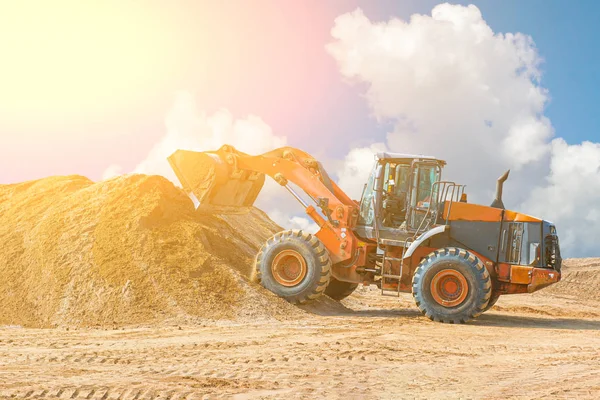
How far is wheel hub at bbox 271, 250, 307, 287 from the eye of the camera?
50.0 feet

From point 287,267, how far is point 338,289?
2313 millimetres

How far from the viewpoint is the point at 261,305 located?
1445cm

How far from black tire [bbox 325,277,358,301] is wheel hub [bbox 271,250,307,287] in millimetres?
2051

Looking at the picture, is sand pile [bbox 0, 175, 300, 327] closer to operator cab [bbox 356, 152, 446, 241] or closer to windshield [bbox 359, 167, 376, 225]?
windshield [bbox 359, 167, 376, 225]

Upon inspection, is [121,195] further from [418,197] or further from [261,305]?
[418,197]

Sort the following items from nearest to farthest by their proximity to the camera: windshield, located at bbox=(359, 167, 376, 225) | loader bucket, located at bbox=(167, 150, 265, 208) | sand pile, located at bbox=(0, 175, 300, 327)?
Result: 1. sand pile, located at bbox=(0, 175, 300, 327)
2. windshield, located at bbox=(359, 167, 376, 225)
3. loader bucket, located at bbox=(167, 150, 265, 208)

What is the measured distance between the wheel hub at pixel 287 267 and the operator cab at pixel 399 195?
1.62m

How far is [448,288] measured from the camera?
14312 millimetres

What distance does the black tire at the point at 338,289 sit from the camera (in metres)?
17.2

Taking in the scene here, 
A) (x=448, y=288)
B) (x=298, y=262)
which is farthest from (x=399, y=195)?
(x=298, y=262)

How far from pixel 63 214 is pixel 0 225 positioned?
203 centimetres

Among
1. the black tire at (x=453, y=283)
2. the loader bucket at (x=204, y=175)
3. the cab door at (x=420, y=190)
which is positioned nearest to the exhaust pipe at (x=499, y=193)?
the cab door at (x=420, y=190)

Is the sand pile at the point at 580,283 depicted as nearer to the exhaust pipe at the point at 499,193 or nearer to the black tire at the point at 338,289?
the exhaust pipe at the point at 499,193

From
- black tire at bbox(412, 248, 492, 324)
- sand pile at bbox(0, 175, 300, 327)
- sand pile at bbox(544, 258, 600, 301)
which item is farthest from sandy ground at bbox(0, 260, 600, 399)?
sand pile at bbox(544, 258, 600, 301)
